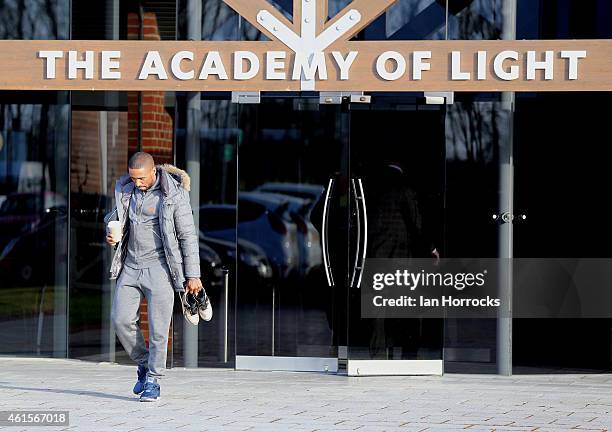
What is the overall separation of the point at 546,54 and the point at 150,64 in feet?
10.0

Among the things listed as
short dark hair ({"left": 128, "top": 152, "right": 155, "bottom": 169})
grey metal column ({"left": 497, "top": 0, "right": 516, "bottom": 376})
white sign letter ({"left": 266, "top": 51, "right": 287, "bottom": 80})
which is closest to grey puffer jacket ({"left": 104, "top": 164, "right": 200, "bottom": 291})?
short dark hair ({"left": 128, "top": 152, "right": 155, "bottom": 169})

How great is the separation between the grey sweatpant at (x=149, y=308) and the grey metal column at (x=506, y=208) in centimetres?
321

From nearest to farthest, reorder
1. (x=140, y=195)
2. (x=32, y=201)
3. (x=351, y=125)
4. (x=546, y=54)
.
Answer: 1. (x=140, y=195)
2. (x=546, y=54)
3. (x=351, y=125)
4. (x=32, y=201)

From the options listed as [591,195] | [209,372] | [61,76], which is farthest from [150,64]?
[591,195]

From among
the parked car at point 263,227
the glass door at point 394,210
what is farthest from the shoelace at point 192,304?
the parked car at point 263,227

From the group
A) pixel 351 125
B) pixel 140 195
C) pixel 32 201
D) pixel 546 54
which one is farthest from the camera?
pixel 32 201

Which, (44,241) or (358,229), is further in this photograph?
(44,241)

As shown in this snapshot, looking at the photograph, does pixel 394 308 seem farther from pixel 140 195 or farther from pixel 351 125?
pixel 140 195

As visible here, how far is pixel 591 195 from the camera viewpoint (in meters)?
11.4

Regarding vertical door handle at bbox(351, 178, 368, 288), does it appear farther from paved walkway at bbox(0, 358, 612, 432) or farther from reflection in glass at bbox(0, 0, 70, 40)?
reflection in glass at bbox(0, 0, 70, 40)

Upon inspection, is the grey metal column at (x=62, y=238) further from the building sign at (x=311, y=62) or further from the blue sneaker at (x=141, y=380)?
the blue sneaker at (x=141, y=380)

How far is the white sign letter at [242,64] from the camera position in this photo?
1063 centimetres

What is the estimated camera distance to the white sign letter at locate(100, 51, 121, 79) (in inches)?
423

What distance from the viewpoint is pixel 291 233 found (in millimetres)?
11602
